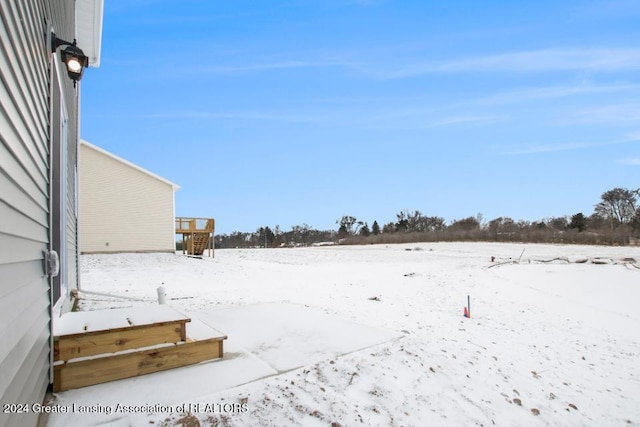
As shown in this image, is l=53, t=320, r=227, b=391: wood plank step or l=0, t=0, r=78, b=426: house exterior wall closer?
l=0, t=0, r=78, b=426: house exterior wall

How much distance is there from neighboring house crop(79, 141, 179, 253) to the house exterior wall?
17.5m

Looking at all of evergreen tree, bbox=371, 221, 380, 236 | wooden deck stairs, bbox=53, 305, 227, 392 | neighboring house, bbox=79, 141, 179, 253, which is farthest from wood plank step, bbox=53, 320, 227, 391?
evergreen tree, bbox=371, 221, 380, 236

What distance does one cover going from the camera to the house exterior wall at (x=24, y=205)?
4.88 feet

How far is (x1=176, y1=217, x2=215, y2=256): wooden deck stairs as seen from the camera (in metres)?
22.0

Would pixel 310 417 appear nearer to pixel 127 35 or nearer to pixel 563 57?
pixel 127 35

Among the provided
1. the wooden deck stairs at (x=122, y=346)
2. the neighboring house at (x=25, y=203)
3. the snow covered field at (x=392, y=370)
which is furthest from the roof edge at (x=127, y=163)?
the neighboring house at (x=25, y=203)

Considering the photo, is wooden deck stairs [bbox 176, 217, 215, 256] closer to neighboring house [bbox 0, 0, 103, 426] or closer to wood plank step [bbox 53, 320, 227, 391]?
wood plank step [bbox 53, 320, 227, 391]

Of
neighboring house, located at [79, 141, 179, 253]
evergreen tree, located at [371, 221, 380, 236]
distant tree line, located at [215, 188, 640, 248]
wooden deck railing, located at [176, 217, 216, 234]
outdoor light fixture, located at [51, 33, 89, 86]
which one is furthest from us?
evergreen tree, located at [371, 221, 380, 236]

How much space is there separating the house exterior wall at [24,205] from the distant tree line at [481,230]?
40.9 m

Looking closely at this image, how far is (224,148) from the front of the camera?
31969 millimetres

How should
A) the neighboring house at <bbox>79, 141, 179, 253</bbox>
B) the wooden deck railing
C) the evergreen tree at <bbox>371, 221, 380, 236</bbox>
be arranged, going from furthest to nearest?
the evergreen tree at <bbox>371, 221, 380, 236</bbox> → the wooden deck railing → the neighboring house at <bbox>79, 141, 179, 253</bbox>

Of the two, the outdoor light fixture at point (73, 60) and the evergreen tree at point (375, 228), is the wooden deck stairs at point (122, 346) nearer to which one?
the outdoor light fixture at point (73, 60)

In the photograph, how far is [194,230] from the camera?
72.3 feet

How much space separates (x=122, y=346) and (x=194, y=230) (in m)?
19.9
